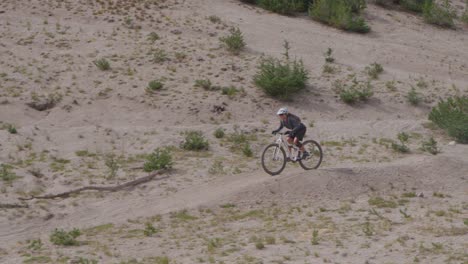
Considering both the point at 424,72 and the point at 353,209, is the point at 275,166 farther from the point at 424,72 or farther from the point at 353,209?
the point at 424,72

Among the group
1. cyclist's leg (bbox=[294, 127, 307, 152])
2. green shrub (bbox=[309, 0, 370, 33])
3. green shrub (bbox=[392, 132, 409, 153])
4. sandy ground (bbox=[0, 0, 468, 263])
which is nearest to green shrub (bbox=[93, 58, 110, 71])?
sandy ground (bbox=[0, 0, 468, 263])

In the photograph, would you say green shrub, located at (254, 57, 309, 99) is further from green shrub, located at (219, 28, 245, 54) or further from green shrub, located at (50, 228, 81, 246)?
green shrub, located at (50, 228, 81, 246)

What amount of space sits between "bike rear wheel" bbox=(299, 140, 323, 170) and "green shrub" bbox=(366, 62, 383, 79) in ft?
21.2

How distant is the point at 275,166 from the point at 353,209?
2.21 metres

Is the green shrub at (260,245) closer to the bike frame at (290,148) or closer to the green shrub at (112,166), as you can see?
the bike frame at (290,148)

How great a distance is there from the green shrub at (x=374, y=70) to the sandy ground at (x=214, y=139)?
18 cm

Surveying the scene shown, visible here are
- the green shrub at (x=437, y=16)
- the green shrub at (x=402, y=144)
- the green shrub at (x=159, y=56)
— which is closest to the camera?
the green shrub at (x=402, y=144)

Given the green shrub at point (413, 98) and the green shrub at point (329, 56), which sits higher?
the green shrub at point (329, 56)

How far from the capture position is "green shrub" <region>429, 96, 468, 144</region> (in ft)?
63.8

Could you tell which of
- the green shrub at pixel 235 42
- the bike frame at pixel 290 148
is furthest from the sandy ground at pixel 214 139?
the bike frame at pixel 290 148

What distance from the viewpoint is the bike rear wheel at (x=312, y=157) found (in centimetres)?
1665

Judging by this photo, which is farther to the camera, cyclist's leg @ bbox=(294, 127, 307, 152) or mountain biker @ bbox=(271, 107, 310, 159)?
cyclist's leg @ bbox=(294, 127, 307, 152)

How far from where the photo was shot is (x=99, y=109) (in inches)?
815

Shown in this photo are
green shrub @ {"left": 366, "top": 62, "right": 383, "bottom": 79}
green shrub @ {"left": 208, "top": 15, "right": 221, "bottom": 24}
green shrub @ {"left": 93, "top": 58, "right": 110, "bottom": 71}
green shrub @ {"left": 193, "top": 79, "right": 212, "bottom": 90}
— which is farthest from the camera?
green shrub @ {"left": 208, "top": 15, "right": 221, "bottom": 24}
